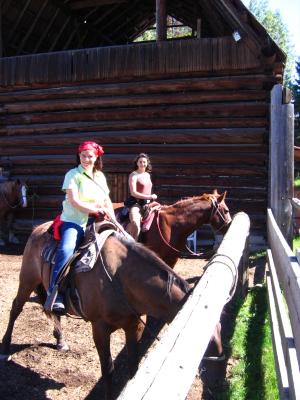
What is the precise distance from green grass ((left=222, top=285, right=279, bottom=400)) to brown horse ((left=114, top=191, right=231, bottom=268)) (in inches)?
53.2

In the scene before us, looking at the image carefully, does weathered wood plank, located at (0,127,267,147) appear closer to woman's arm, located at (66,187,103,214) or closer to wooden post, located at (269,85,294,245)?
wooden post, located at (269,85,294,245)

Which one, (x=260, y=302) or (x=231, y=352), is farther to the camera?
(x=260, y=302)

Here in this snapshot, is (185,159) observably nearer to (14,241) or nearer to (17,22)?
(14,241)

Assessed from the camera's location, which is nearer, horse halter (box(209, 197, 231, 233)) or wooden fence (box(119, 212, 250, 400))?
wooden fence (box(119, 212, 250, 400))

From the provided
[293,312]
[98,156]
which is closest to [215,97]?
[98,156]

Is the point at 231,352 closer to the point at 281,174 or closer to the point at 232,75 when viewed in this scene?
the point at 281,174

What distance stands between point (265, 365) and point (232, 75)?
778cm

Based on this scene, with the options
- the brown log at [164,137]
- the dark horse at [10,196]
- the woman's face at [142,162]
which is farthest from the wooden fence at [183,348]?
the dark horse at [10,196]

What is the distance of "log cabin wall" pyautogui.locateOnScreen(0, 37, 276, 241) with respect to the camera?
10875 millimetres

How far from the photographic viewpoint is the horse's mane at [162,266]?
3551 millimetres

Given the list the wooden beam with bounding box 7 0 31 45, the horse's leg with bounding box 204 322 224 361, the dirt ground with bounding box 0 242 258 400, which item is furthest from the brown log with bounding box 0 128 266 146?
the horse's leg with bounding box 204 322 224 361

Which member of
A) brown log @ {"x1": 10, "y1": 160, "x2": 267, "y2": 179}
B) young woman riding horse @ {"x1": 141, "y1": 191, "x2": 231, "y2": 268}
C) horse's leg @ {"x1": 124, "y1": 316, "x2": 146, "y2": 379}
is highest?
brown log @ {"x1": 10, "y1": 160, "x2": 267, "y2": 179}

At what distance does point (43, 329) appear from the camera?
612cm

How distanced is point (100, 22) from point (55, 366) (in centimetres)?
1391
